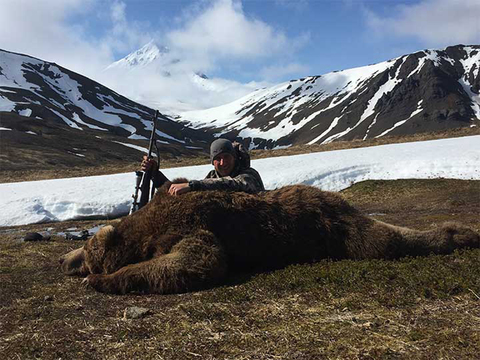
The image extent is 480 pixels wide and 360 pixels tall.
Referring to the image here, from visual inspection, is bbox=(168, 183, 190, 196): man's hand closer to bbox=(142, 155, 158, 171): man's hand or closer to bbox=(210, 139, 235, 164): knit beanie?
bbox=(210, 139, 235, 164): knit beanie

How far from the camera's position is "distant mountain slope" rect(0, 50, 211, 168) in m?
112

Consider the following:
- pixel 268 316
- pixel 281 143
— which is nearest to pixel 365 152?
pixel 268 316

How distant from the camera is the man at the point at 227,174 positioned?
6707mm

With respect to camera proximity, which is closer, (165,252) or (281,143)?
(165,252)

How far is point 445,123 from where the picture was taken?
150m

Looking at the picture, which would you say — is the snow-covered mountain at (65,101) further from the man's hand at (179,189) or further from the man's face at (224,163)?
the man's hand at (179,189)

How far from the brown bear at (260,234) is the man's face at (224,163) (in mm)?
891

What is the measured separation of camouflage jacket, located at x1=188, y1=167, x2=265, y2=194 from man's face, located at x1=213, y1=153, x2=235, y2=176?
12 centimetres

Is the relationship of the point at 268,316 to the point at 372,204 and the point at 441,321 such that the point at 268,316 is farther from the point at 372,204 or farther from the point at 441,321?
the point at 372,204

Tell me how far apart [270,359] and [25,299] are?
3867mm

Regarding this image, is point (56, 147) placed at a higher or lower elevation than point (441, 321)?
higher

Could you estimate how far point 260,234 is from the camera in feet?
20.8

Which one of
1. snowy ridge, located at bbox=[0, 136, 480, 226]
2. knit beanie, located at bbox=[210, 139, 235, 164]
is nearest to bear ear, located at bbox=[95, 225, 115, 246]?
knit beanie, located at bbox=[210, 139, 235, 164]

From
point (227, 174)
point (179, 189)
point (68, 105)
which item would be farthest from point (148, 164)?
point (68, 105)
